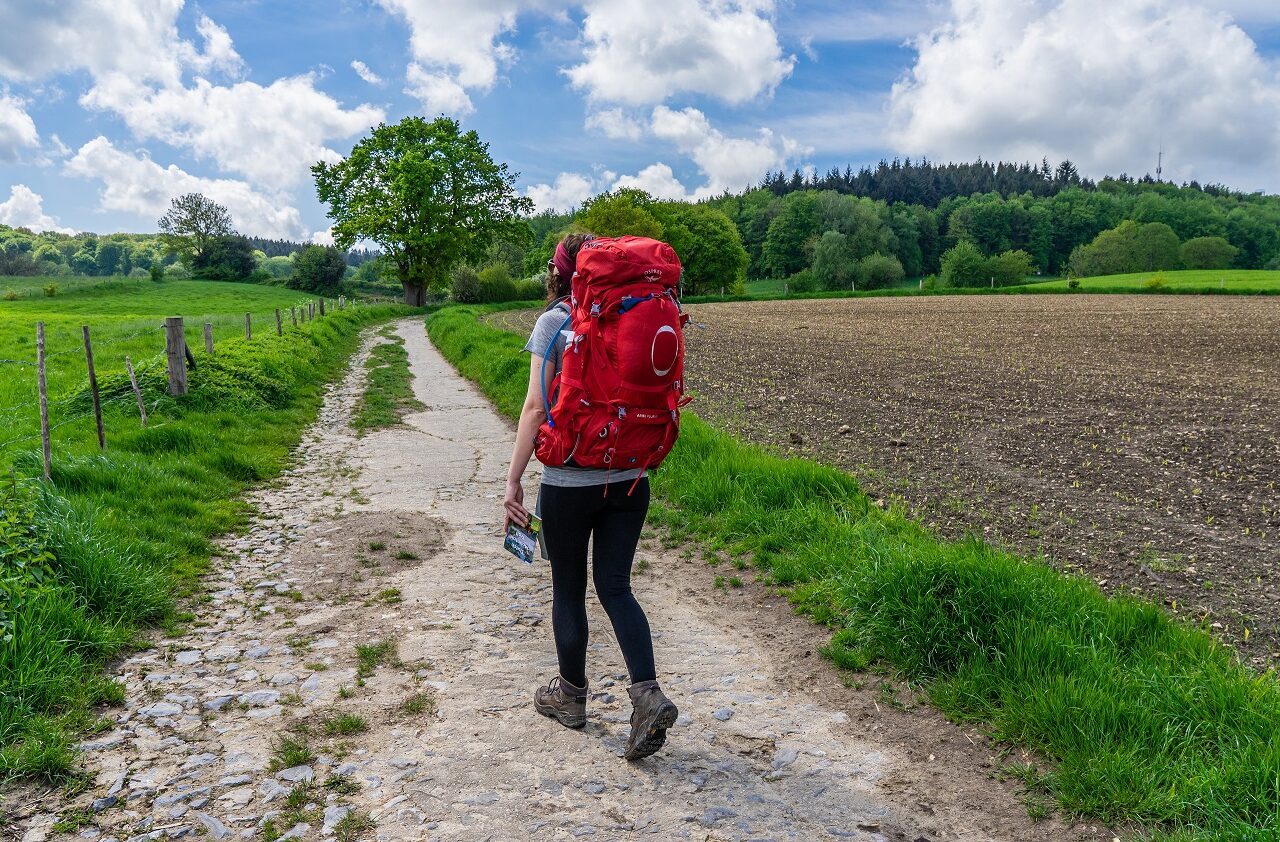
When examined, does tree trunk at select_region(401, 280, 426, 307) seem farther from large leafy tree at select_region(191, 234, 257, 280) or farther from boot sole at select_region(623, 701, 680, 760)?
boot sole at select_region(623, 701, 680, 760)

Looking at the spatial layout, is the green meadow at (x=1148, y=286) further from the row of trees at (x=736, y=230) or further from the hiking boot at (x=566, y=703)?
the hiking boot at (x=566, y=703)

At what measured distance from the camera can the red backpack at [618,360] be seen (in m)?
3.35

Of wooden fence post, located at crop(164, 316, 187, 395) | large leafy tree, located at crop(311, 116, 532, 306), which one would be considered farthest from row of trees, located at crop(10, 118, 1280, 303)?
wooden fence post, located at crop(164, 316, 187, 395)

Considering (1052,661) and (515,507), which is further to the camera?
(1052,661)

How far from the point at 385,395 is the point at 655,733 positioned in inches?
532

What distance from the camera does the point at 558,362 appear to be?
365 cm

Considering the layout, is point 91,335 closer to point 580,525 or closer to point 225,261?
point 580,525

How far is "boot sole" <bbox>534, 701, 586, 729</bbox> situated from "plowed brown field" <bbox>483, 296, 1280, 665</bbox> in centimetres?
389

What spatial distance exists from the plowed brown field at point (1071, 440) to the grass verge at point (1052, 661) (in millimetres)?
971

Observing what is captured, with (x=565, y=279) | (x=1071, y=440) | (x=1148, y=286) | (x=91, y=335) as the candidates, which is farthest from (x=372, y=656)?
(x=1148, y=286)

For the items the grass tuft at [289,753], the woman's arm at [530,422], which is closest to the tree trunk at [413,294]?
the grass tuft at [289,753]

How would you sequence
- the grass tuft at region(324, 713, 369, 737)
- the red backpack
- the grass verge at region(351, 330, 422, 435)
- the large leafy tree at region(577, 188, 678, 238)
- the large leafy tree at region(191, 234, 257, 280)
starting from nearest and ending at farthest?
the red backpack < the grass tuft at region(324, 713, 369, 737) < the grass verge at region(351, 330, 422, 435) < the large leafy tree at region(577, 188, 678, 238) < the large leafy tree at region(191, 234, 257, 280)

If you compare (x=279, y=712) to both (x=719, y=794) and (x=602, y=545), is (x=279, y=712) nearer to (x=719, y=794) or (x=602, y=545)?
(x=602, y=545)

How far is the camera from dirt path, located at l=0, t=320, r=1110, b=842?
3.27 metres
